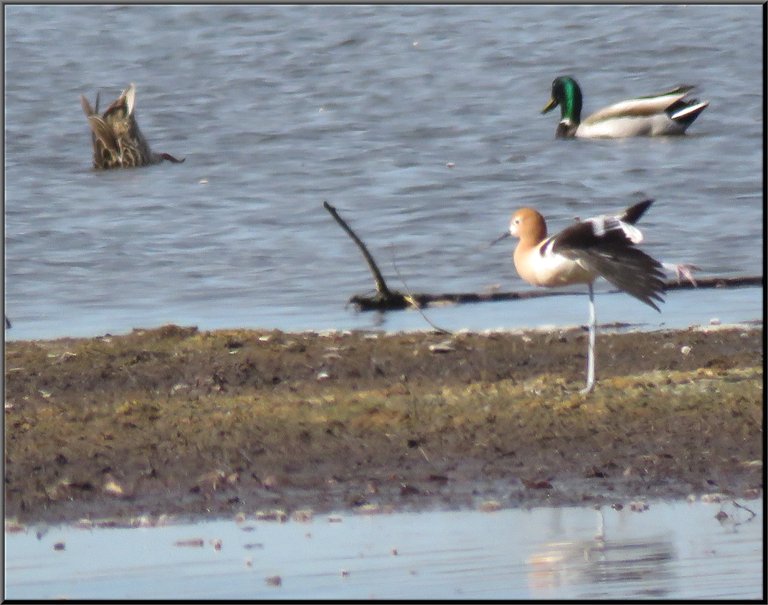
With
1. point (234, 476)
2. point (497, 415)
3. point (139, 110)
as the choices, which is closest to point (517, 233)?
point (497, 415)

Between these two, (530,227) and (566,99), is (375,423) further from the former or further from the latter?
(566,99)

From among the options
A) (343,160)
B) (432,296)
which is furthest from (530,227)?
(343,160)

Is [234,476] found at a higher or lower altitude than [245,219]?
higher

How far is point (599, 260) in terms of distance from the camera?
319 inches

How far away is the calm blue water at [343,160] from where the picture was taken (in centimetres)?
1309

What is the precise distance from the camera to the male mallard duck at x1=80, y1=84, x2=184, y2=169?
18109 millimetres

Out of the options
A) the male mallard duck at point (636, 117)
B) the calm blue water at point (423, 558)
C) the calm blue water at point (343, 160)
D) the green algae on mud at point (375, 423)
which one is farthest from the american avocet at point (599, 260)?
the male mallard duck at point (636, 117)

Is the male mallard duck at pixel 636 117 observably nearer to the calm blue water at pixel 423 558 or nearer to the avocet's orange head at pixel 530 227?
the avocet's orange head at pixel 530 227

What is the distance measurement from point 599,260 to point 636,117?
14840 mm

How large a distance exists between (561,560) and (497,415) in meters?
1.96

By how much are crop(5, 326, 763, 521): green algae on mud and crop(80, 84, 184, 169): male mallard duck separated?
851 centimetres

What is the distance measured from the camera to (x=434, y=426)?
25.2ft

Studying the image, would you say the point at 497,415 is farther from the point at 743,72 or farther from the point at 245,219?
the point at 743,72

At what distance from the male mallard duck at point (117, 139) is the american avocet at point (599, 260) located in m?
10.2
